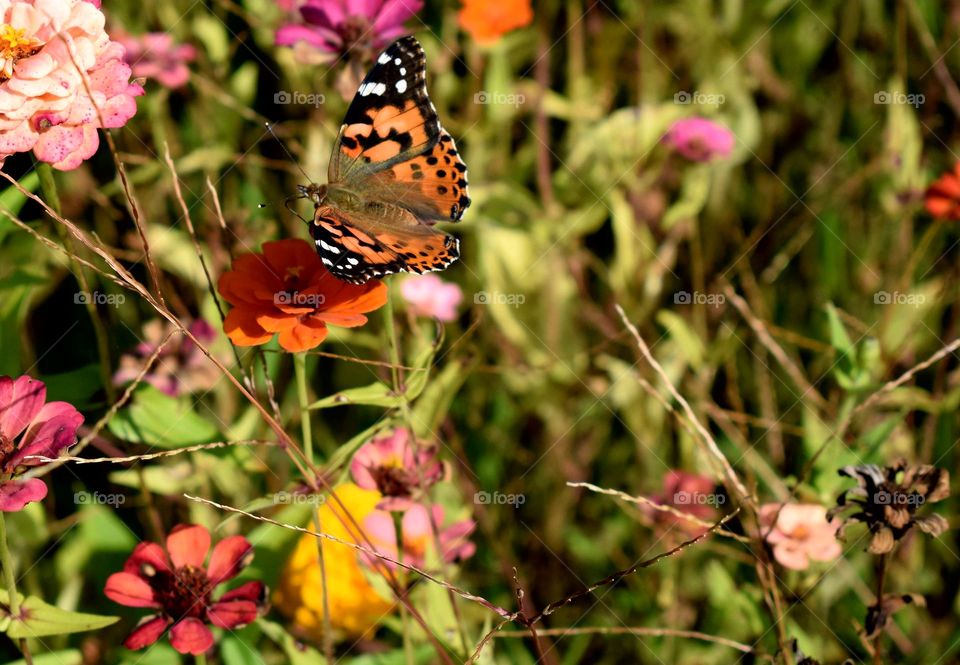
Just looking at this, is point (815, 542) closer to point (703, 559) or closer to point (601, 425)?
point (703, 559)

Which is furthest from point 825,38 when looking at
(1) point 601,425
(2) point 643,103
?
(1) point 601,425

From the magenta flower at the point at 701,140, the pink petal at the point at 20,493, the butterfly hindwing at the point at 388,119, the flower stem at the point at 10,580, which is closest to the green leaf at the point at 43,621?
the flower stem at the point at 10,580

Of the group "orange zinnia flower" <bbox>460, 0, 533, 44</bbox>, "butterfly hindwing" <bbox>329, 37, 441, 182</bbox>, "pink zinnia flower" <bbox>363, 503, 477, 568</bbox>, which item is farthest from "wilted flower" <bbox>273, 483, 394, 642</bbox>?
"orange zinnia flower" <bbox>460, 0, 533, 44</bbox>

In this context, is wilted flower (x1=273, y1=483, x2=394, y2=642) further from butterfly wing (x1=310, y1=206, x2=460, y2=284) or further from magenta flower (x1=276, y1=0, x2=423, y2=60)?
magenta flower (x1=276, y1=0, x2=423, y2=60)

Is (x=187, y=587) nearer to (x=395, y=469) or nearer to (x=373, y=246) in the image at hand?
(x=395, y=469)

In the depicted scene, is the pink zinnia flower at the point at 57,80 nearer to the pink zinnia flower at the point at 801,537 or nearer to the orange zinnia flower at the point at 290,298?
the orange zinnia flower at the point at 290,298

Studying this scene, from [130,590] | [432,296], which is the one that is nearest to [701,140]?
[432,296]
